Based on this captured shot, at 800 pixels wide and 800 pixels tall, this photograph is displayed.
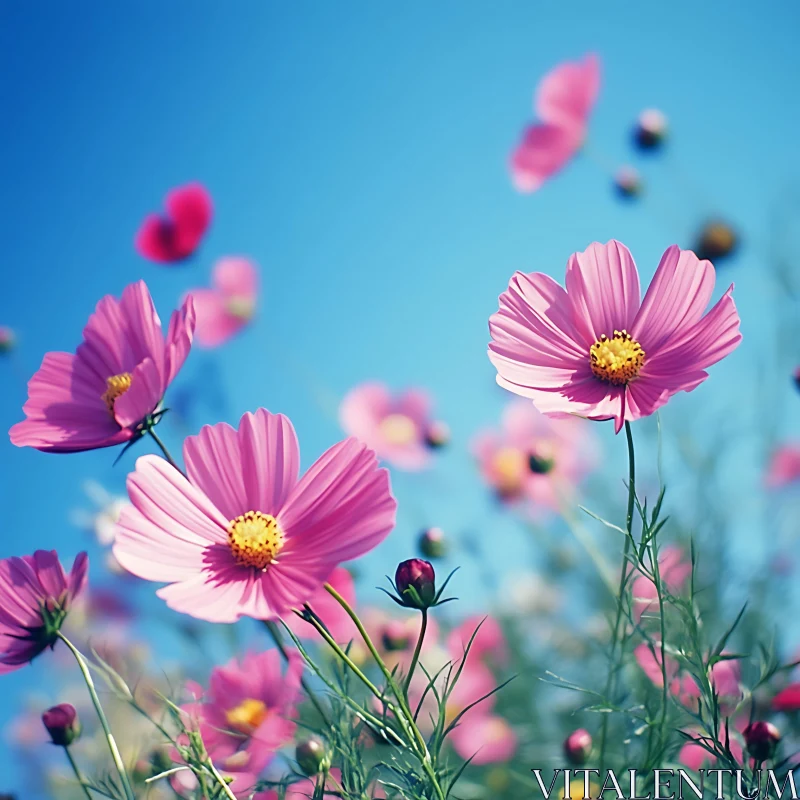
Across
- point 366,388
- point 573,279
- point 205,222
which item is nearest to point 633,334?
point 573,279

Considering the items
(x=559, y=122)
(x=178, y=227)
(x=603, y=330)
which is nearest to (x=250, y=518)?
(x=603, y=330)

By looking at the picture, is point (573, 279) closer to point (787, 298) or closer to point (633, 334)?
point (633, 334)

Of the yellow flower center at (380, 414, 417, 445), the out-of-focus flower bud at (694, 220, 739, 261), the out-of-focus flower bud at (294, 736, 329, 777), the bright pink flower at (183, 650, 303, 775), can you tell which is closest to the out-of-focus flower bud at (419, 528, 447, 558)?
the bright pink flower at (183, 650, 303, 775)

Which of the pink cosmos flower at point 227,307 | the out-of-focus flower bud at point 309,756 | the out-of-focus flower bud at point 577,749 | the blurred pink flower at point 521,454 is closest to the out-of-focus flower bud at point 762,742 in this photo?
the out-of-focus flower bud at point 577,749

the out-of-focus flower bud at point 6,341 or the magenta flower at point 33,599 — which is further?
the out-of-focus flower bud at point 6,341

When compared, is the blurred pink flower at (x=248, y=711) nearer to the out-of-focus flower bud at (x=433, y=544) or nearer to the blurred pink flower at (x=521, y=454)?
the out-of-focus flower bud at (x=433, y=544)

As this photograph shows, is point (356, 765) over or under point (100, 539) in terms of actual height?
under
